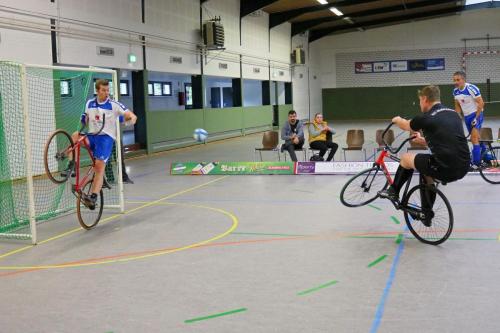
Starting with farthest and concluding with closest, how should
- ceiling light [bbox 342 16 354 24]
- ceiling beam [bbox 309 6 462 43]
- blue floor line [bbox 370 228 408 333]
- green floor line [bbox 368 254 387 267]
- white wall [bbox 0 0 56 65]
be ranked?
ceiling beam [bbox 309 6 462 43] → ceiling light [bbox 342 16 354 24] → white wall [bbox 0 0 56 65] → green floor line [bbox 368 254 387 267] → blue floor line [bbox 370 228 408 333]

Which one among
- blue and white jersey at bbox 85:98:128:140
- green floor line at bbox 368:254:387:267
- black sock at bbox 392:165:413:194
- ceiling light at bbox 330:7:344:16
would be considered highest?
ceiling light at bbox 330:7:344:16

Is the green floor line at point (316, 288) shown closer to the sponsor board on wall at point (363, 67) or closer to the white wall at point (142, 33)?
the white wall at point (142, 33)

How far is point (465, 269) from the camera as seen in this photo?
4.53 metres

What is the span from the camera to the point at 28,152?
5.69m

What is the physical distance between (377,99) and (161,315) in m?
30.0

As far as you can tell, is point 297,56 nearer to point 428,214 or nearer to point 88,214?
point 88,214

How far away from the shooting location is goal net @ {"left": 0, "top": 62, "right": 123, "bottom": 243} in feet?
19.0

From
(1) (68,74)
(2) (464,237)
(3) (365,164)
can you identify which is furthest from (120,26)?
(2) (464,237)

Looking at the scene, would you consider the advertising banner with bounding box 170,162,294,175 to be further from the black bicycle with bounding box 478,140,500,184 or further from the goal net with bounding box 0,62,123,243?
the black bicycle with bounding box 478,140,500,184

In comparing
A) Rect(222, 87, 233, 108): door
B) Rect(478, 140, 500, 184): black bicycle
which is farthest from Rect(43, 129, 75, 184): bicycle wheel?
Rect(222, 87, 233, 108): door

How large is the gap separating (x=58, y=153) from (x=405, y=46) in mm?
28121

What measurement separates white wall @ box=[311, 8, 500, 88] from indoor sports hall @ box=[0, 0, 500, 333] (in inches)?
637

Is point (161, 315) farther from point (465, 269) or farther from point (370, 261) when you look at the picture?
point (465, 269)

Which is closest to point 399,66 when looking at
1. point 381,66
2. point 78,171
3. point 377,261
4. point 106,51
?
point 381,66
